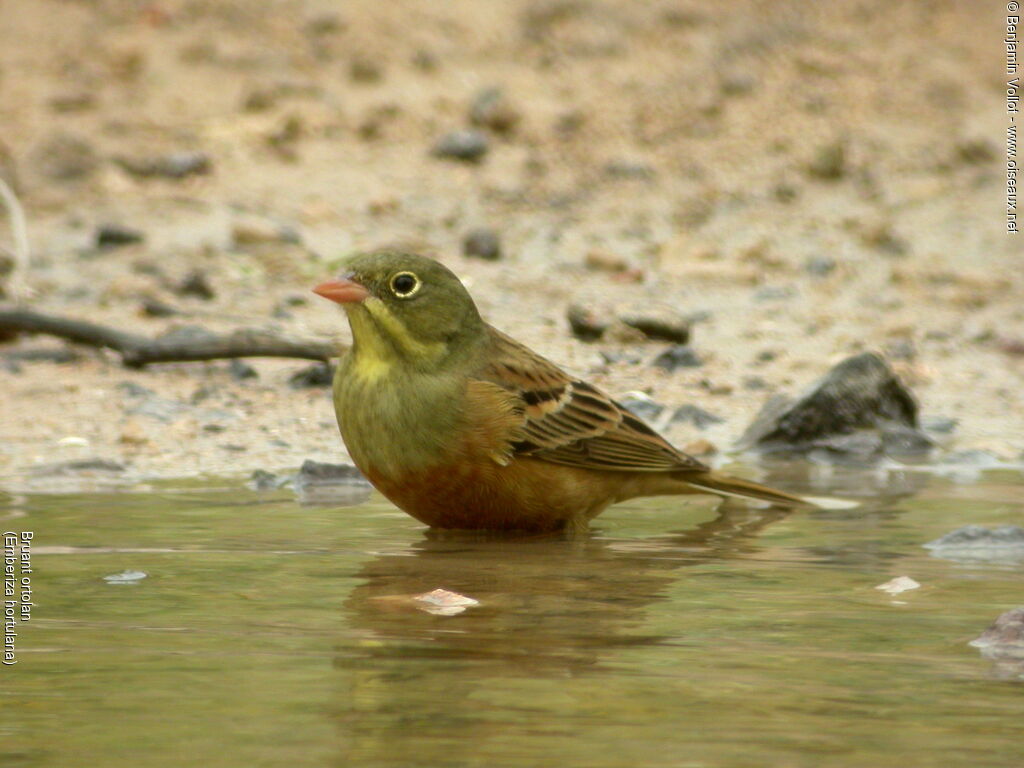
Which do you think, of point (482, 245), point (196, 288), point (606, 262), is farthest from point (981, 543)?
point (482, 245)

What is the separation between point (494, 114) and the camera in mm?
12594

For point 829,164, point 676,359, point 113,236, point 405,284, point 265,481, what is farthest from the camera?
point 829,164

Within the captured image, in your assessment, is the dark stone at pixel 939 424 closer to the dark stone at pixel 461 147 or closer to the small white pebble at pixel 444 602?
the small white pebble at pixel 444 602

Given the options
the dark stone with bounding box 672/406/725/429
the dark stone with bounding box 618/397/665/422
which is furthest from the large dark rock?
the dark stone with bounding box 618/397/665/422

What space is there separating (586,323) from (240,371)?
1.77 m

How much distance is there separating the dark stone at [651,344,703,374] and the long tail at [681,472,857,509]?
7.54ft

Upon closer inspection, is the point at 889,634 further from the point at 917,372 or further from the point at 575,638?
the point at 917,372

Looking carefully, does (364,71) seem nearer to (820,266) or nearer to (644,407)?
(820,266)

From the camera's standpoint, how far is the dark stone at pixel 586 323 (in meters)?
9.03

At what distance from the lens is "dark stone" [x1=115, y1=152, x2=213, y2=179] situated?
461 inches

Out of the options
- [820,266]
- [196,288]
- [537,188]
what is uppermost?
[537,188]

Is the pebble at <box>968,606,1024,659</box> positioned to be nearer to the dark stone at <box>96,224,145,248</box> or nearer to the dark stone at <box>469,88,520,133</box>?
the dark stone at <box>96,224,145,248</box>

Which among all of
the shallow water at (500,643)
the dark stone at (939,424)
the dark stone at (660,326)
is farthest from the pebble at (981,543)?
the dark stone at (660,326)

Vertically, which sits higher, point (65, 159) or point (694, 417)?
point (65, 159)
